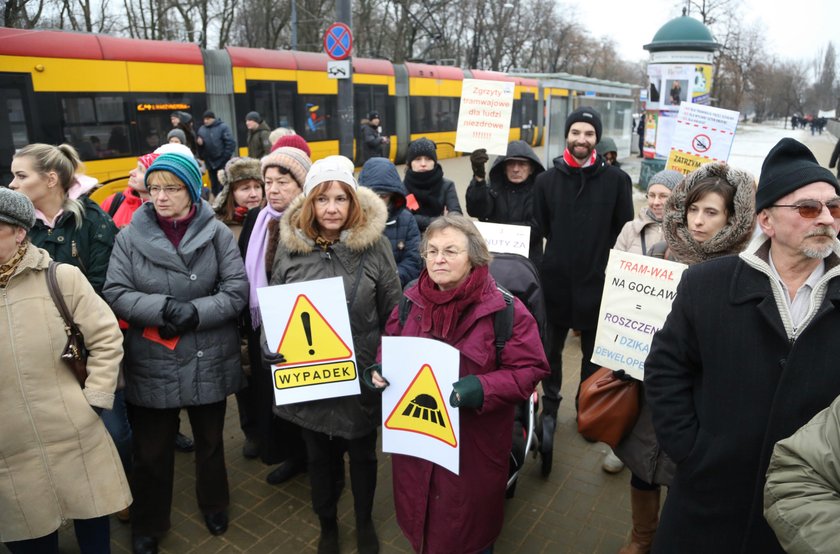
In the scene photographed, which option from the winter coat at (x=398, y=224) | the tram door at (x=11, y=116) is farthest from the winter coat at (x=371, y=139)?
the winter coat at (x=398, y=224)

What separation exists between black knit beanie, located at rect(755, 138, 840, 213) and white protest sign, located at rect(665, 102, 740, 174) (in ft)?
9.97

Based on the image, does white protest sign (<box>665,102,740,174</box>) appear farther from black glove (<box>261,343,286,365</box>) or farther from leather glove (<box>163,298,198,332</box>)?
leather glove (<box>163,298,198,332</box>)

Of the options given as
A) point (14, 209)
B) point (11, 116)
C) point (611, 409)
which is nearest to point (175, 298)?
point (14, 209)

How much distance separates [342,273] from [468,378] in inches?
36.1

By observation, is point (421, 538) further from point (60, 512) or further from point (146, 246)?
point (146, 246)

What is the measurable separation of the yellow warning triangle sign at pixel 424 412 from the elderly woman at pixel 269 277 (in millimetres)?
1197

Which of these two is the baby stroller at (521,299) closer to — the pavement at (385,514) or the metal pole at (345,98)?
the pavement at (385,514)

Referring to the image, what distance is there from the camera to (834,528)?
4.95 ft

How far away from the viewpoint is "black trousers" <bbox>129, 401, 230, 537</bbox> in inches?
130

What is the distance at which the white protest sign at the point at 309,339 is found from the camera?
3043 mm

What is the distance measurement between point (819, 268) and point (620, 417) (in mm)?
1234

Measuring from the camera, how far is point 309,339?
310 cm

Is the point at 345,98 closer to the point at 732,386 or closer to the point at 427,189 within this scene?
the point at 427,189

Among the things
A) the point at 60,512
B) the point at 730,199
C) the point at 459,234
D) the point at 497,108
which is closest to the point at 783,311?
the point at 730,199
